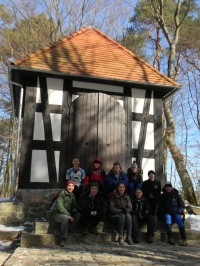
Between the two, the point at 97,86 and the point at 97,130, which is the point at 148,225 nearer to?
the point at 97,130

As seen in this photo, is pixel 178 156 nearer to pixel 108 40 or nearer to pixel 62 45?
pixel 108 40

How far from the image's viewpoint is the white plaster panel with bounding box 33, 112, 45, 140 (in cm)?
802

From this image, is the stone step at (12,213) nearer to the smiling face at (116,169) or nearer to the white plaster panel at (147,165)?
the smiling face at (116,169)

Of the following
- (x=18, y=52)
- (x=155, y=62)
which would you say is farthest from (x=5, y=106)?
(x=155, y=62)

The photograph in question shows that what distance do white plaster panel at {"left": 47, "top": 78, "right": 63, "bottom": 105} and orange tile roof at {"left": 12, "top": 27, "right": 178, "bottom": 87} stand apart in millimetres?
408

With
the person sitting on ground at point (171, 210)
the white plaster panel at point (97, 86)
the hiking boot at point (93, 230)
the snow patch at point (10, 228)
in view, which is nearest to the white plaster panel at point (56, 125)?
the white plaster panel at point (97, 86)

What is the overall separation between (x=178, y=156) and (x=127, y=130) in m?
3.16

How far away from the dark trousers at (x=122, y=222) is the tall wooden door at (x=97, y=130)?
7.44 ft

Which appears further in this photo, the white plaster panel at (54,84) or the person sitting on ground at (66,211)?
the white plaster panel at (54,84)

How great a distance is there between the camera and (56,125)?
819 cm

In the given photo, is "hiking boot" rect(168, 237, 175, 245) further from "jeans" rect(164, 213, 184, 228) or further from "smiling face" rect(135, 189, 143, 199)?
"smiling face" rect(135, 189, 143, 199)

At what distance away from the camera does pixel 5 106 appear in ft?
55.2

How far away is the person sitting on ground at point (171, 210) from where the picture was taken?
6.30 m

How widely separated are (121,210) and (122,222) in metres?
0.28
